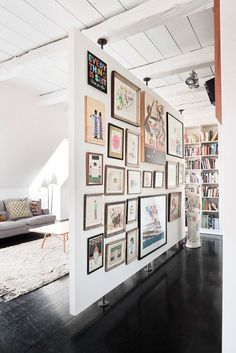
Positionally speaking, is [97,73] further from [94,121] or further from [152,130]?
[152,130]

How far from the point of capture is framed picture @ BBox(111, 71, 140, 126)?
8.45 ft

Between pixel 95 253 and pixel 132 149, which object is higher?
pixel 132 149

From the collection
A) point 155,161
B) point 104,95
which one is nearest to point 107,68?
point 104,95

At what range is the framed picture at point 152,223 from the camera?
315 centimetres

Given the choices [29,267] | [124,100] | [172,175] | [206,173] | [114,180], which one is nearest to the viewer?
[114,180]

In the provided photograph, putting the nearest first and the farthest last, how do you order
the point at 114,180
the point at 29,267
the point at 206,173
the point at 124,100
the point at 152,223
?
the point at 114,180 < the point at 124,100 < the point at 152,223 < the point at 29,267 < the point at 206,173

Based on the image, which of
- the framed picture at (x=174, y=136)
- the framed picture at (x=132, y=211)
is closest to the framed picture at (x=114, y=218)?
the framed picture at (x=132, y=211)

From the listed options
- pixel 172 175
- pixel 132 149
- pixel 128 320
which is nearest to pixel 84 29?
pixel 132 149

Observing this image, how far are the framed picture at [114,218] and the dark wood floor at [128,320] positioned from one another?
2.40 feet

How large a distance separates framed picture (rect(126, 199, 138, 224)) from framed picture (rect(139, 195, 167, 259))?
Answer: 0.10m

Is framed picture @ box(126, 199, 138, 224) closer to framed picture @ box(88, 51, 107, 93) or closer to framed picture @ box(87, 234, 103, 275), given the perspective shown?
framed picture @ box(87, 234, 103, 275)

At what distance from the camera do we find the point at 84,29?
249cm

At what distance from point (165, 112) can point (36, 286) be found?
2.94 meters

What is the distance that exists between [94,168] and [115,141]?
0.46 meters
